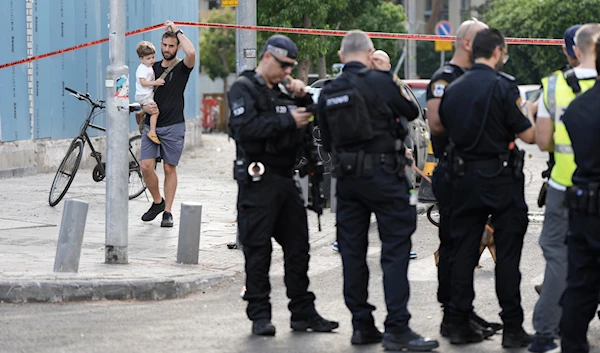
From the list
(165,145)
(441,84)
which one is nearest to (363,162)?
(441,84)

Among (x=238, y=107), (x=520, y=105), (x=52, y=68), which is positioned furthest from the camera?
(x=52, y=68)

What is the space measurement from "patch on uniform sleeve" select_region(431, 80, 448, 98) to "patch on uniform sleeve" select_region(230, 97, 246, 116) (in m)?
1.14

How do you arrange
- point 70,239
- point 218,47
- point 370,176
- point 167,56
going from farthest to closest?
point 218,47, point 167,56, point 70,239, point 370,176

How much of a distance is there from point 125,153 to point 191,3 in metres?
17.5

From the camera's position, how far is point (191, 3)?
26.0m

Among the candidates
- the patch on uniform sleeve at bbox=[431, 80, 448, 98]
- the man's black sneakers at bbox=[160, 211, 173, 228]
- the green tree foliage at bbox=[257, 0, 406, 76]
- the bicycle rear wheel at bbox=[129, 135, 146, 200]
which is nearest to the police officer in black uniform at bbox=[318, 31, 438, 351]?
the patch on uniform sleeve at bbox=[431, 80, 448, 98]

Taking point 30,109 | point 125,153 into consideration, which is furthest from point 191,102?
point 125,153

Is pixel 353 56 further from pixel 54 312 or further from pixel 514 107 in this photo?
pixel 54 312

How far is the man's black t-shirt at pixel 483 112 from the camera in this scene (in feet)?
20.8

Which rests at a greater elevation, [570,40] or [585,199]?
[570,40]

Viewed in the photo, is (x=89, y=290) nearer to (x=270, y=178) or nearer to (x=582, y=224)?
(x=270, y=178)

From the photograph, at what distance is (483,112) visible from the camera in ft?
20.8

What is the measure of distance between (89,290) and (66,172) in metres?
4.76

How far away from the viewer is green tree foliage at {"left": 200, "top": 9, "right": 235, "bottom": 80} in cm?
6103
